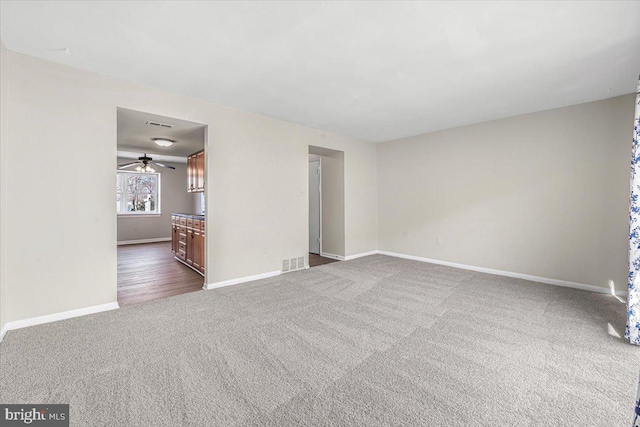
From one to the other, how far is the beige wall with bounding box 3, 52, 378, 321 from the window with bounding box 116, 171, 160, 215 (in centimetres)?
601

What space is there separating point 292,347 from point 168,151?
6157mm

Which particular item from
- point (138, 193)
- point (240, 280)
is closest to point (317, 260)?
point (240, 280)

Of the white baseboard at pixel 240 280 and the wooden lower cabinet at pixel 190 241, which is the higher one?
the wooden lower cabinet at pixel 190 241

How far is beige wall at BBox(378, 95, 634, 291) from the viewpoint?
11.7 ft

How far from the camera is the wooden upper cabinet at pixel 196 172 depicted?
4.71 meters

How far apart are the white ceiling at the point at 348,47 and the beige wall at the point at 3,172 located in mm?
267

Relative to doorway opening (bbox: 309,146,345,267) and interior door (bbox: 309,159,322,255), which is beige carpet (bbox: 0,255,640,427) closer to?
doorway opening (bbox: 309,146,345,267)

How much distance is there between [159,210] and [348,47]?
328 inches

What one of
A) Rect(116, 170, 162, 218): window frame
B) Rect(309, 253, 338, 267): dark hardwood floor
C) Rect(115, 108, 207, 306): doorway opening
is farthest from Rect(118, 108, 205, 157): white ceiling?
Rect(309, 253, 338, 267): dark hardwood floor

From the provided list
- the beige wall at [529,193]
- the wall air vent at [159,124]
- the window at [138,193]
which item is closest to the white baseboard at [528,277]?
the beige wall at [529,193]

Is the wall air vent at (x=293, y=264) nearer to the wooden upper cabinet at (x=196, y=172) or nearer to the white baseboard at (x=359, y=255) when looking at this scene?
the white baseboard at (x=359, y=255)

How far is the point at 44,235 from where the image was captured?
8.62 ft

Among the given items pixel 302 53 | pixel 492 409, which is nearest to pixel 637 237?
pixel 492 409

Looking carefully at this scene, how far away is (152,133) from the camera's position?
457 cm
